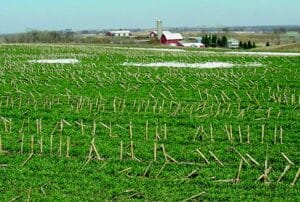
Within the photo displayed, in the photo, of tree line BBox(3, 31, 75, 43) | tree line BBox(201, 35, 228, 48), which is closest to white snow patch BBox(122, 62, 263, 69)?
tree line BBox(201, 35, 228, 48)

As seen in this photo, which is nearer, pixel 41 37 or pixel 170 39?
pixel 170 39

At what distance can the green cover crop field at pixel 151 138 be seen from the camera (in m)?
8.48

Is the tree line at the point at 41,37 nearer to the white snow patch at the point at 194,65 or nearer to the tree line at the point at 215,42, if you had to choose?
the tree line at the point at 215,42

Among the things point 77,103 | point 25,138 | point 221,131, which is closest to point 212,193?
point 221,131

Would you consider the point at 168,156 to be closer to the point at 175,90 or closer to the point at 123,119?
the point at 123,119

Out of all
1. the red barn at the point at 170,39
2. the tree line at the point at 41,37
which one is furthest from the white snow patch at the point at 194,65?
the tree line at the point at 41,37

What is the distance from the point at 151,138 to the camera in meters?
11.8

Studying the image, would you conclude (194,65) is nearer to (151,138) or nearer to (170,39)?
(151,138)

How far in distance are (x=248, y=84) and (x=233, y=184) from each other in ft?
40.7

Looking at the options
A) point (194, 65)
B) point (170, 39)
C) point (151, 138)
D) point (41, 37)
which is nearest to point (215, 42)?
point (170, 39)

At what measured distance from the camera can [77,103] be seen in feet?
53.8

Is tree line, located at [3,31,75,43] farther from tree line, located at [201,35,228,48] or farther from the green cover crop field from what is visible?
the green cover crop field

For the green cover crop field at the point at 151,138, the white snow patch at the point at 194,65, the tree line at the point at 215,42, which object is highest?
the green cover crop field at the point at 151,138

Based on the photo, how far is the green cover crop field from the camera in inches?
334
